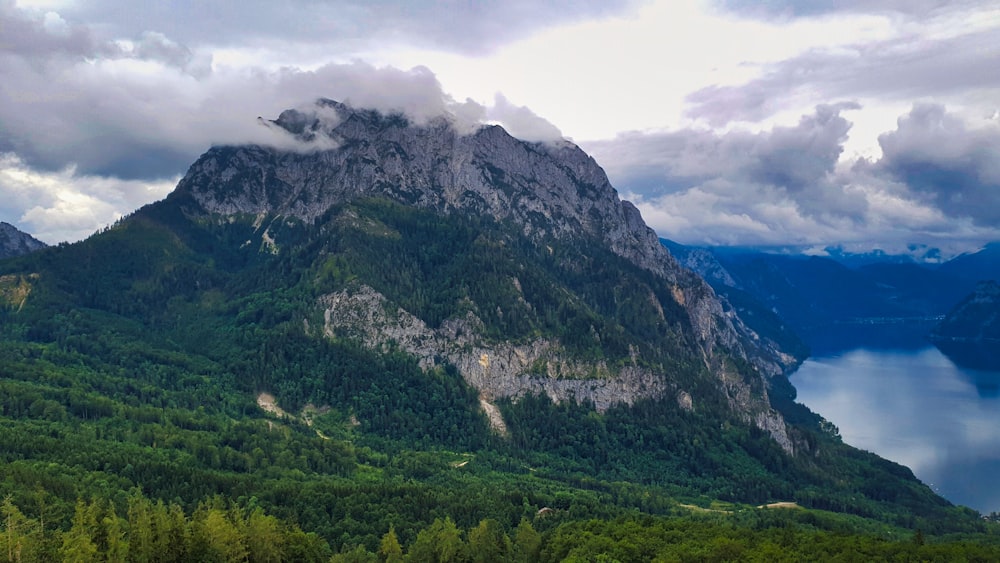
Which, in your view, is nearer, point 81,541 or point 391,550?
point 81,541

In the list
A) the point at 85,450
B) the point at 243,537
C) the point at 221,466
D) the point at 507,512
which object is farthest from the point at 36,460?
the point at 507,512

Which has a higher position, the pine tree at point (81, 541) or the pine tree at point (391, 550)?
the pine tree at point (391, 550)

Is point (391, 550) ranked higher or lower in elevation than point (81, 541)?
higher

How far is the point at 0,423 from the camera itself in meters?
180

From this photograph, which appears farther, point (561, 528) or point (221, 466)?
point (221, 466)

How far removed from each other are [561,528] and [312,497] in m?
58.9

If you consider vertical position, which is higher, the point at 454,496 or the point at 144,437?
the point at 454,496

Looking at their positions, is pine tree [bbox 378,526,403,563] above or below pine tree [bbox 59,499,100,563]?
above

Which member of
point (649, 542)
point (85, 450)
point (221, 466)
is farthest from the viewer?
point (221, 466)

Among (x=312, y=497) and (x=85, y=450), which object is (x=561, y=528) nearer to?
(x=312, y=497)

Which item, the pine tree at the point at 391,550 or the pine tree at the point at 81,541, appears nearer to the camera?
the pine tree at the point at 81,541

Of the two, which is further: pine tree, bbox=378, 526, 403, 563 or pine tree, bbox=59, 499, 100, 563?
pine tree, bbox=378, 526, 403, 563

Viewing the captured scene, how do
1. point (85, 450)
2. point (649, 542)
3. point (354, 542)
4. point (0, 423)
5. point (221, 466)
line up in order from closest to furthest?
point (649, 542), point (354, 542), point (85, 450), point (0, 423), point (221, 466)

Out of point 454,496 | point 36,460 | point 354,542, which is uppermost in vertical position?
point 454,496
